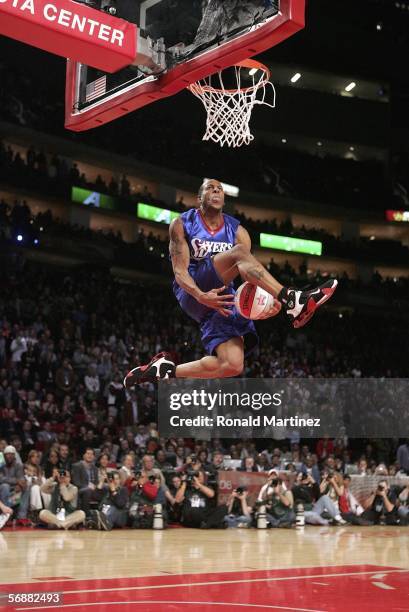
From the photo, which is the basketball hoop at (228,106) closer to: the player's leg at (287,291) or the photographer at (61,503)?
the player's leg at (287,291)

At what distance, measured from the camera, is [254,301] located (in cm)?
623

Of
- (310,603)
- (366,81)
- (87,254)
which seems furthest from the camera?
(366,81)

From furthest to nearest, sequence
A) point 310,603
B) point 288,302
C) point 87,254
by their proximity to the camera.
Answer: point 87,254, point 310,603, point 288,302

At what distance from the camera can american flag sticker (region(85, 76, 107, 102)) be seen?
22.7 ft

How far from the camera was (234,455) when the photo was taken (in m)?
17.7

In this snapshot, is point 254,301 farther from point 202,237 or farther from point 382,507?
point 382,507

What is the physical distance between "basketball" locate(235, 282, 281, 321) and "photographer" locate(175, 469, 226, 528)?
9.47m

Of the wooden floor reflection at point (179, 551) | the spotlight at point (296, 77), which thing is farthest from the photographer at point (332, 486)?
the spotlight at point (296, 77)

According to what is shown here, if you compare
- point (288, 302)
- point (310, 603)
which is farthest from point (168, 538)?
point (288, 302)

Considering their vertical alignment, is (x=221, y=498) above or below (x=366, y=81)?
below

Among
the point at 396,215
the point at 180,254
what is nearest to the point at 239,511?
the point at 180,254

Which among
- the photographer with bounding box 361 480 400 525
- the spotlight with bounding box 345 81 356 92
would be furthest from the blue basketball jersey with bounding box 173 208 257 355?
the spotlight with bounding box 345 81 356 92

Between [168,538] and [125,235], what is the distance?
20.6 meters

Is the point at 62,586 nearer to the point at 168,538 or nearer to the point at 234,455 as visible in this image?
the point at 168,538
